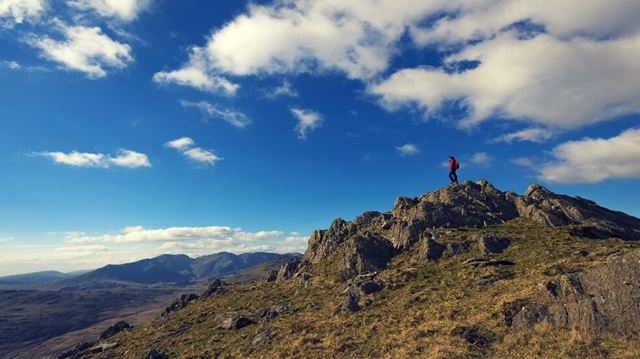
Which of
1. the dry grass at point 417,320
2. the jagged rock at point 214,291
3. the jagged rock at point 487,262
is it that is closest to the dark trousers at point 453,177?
the dry grass at point 417,320

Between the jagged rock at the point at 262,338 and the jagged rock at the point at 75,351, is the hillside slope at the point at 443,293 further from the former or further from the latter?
the jagged rock at the point at 75,351

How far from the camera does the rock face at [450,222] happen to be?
52406 millimetres

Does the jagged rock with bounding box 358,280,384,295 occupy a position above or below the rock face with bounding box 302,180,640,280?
below

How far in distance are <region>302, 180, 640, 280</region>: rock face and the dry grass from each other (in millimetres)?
2541

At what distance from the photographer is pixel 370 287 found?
152 feet

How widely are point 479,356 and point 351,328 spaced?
13.5m

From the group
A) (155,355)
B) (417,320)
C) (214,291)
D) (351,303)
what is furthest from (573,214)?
(214,291)

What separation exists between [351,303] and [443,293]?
9.73 m

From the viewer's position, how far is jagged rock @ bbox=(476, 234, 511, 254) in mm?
49125

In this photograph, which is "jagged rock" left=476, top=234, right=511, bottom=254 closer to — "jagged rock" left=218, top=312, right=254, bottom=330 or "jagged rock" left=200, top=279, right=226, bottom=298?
"jagged rock" left=218, top=312, right=254, bottom=330

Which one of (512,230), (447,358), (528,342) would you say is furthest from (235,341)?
(512,230)

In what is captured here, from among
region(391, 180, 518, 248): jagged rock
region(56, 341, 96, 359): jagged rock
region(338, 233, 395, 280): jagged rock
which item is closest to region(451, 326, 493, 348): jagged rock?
region(338, 233, 395, 280): jagged rock

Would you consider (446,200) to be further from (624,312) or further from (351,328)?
(624,312)

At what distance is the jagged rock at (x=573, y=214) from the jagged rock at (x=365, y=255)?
21.8 meters
